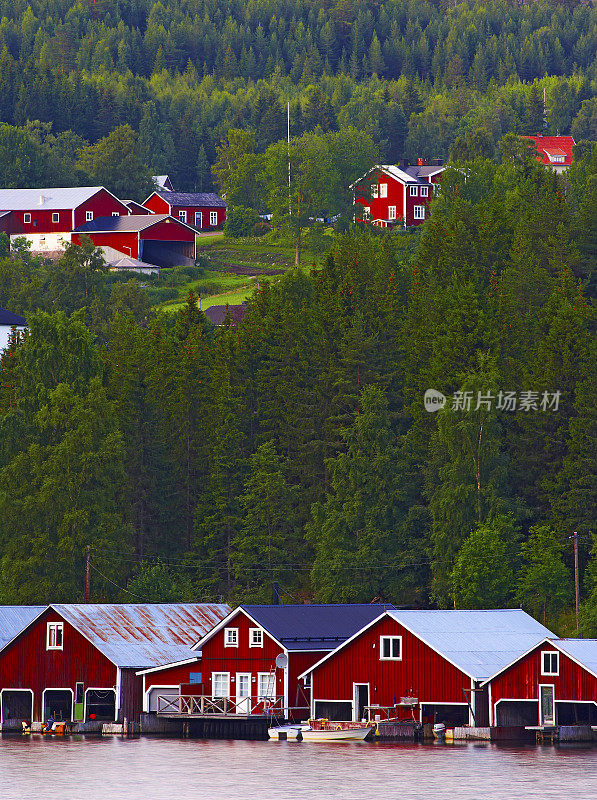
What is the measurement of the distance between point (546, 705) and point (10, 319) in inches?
2459

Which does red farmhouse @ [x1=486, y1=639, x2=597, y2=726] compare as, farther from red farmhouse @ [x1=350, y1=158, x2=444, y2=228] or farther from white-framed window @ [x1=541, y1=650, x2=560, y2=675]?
red farmhouse @ [x1=350, y1=158, x2=444, y2=228]

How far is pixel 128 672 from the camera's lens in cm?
6831

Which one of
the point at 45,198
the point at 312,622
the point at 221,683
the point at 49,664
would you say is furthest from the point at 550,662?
the point at 45,198

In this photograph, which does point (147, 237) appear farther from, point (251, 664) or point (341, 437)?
point (251, 664)

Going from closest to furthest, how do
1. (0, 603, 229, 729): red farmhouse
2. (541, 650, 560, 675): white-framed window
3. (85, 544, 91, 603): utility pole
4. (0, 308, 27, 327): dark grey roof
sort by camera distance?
(541, 650, 560, 675): white-framed window, (0, 603, 229, 729): red farmhouse, (85, 544, 91, 603): utility pole, (0, 308, 27, 327): dark grey roof

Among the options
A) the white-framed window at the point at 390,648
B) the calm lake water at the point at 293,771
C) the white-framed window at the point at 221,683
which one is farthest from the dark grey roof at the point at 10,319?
the white-framed window at the point at 390,648

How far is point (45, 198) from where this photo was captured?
508 feet

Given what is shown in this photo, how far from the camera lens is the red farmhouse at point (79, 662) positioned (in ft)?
225

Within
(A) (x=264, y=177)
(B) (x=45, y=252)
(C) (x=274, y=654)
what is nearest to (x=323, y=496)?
(C) (x=274, y=654)

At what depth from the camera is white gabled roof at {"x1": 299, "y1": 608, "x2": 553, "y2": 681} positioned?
2462 inches

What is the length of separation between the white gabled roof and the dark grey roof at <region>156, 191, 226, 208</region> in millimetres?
111195

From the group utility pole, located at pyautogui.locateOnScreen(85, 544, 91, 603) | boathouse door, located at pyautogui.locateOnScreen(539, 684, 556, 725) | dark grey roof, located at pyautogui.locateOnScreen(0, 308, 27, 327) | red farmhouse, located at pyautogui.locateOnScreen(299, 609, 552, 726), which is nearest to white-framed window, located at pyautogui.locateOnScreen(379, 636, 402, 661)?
red farmhouse, located at pyautogui.locateOnScreen(299, 609, 552, 726)

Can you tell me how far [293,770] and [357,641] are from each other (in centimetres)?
1126

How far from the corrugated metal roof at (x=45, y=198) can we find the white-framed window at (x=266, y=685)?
92.0 metres
